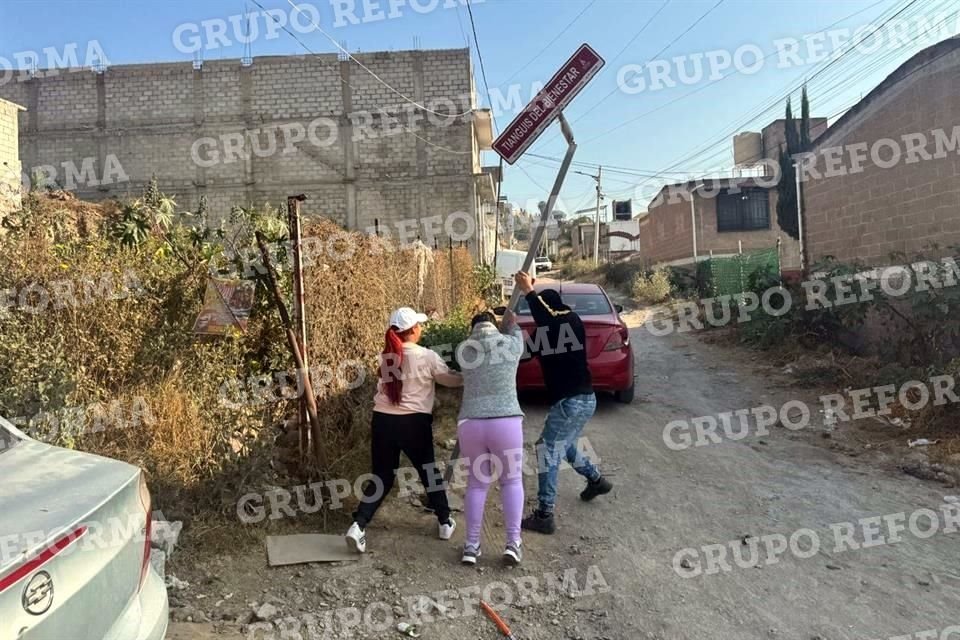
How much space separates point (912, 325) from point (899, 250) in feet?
6.58

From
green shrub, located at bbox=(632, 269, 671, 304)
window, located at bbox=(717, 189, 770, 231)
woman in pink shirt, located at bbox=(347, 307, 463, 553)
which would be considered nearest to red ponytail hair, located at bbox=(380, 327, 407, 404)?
woman in pink shirt, located at bbox=(347, 307, 463, 553)

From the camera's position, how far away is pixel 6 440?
8.73ft

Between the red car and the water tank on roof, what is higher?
the water tank on roof

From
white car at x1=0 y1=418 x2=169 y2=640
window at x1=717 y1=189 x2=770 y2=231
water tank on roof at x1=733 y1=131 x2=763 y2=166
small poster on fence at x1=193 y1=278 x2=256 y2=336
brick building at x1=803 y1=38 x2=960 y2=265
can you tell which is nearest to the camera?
white car at x1=0 y1=418 x2=169 y2=640

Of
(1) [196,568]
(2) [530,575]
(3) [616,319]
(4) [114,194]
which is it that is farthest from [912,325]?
(4) [114,194]

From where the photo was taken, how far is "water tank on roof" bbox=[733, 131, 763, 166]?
35.4m

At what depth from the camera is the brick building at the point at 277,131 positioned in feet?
81.4

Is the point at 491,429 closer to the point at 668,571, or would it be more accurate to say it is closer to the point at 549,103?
the point at 668,571

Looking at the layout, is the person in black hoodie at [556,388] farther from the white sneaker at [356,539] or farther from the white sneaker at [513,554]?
the white sneaker at [356,539]

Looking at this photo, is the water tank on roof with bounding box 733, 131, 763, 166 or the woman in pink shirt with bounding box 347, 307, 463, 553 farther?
the water tank on roof with bounding box 733, 131, 763, 166

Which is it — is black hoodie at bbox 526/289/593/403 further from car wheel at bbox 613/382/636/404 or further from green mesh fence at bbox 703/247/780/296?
green mesh fence at bbox 703/247/780/296

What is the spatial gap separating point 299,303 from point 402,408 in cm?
121

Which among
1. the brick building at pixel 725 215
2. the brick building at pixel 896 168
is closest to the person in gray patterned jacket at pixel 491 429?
the brick building at pixel 896 168

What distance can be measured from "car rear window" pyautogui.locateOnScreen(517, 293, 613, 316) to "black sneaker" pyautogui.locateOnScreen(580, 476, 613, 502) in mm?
3046
